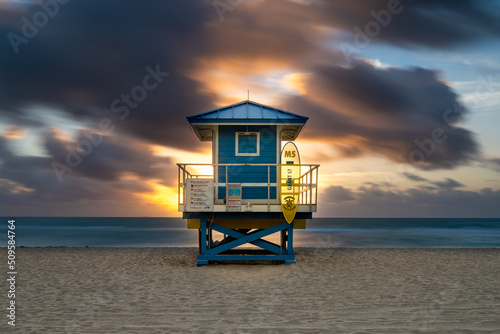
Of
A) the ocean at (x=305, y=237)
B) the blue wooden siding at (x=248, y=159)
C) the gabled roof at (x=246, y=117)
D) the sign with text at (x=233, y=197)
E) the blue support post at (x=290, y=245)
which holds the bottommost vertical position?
the ocean at (x=305, y=237)

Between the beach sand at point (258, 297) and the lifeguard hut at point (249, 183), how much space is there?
111 cm

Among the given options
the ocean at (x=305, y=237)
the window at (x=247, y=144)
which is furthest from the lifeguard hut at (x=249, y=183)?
the ocean at (x=305, y=237)

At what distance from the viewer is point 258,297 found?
339 inches

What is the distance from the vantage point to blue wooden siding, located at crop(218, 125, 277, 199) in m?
14.0

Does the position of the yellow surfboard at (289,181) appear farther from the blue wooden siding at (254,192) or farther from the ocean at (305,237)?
the ocean at (305,237)

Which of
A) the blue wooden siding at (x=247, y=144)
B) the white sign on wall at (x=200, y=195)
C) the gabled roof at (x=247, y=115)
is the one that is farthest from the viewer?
the blue wooden siding at (x=247, y=144)

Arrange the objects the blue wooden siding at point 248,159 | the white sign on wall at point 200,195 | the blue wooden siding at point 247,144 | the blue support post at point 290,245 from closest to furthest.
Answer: the white sign on wall at point 200,195 < the blue support post at point 290,245 < the blue wooden siding at point 248,159 < the blue wooden siding at point 247,144

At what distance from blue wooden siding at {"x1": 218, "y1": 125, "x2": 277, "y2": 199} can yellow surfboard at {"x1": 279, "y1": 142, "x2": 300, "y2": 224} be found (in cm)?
66

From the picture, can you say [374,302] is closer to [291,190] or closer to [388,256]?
[291,190]

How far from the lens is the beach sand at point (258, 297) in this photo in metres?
6.58

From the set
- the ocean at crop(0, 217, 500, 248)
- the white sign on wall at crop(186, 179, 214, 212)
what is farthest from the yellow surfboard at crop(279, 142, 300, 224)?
the ocean at crop(0, 217, 500, 248)

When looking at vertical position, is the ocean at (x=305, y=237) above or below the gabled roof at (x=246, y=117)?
below

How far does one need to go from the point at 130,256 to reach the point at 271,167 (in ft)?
23.7

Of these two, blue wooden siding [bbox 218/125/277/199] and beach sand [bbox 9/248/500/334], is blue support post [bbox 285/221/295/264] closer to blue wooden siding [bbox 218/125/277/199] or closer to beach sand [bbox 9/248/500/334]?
beach sand [bbox 9/248/500/334]
